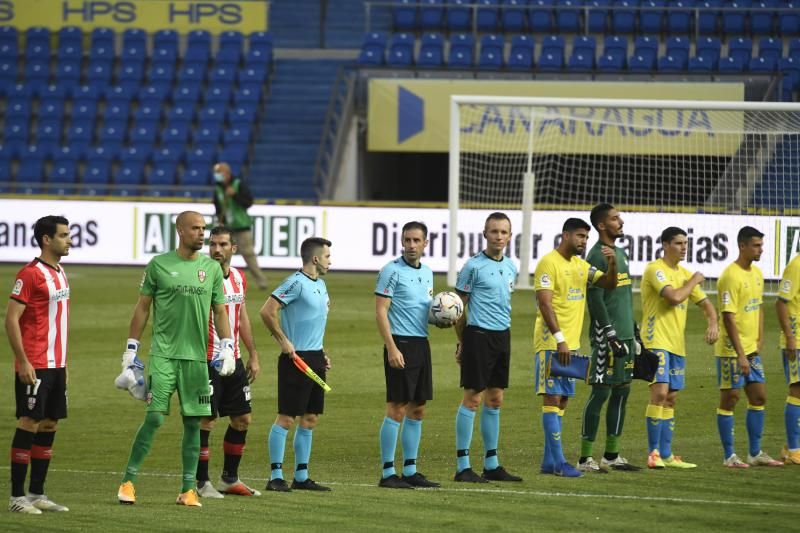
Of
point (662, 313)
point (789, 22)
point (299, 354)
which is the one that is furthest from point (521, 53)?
point (299, 354)

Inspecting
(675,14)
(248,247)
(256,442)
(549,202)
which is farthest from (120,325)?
(675,14)

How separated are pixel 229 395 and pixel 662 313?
12.0 ft

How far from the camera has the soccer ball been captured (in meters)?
9.89

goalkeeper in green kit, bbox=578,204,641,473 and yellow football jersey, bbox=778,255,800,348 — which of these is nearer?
goalkeeper in green kit, bbox=578,204,641,473

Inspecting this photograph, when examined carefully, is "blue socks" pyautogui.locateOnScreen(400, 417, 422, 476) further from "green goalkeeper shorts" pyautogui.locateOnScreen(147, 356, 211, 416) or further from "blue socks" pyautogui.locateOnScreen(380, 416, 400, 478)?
"green goalkeeper shorts" pyautogui.locateOnScreen(147, 356, 211, 416)

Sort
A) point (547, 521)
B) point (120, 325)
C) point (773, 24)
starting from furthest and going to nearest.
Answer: point (773, 24)
point (120, 325)
point (547, 521)

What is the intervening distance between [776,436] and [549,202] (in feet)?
45.2

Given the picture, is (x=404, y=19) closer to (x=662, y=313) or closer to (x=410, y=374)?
(x=662, y=313)

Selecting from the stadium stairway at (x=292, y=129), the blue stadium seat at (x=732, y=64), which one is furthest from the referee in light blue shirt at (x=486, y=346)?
the blue stadium seat at (x=732, y=64)

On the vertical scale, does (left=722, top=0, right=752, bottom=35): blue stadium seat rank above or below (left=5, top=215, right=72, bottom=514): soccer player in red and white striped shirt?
above

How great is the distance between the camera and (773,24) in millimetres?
30891

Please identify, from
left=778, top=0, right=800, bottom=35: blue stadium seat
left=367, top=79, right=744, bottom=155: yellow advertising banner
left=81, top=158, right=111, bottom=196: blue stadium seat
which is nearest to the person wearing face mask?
left=367, top=79, right=744, bottom=155: yellow advertising banner

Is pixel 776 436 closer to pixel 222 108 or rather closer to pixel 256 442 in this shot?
pixel 256 442

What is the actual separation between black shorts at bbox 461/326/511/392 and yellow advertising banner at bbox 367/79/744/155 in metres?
13.4
